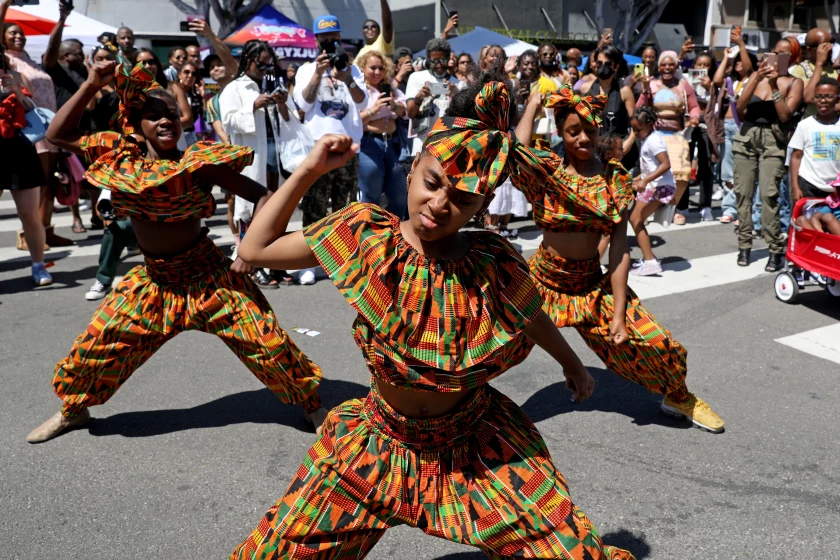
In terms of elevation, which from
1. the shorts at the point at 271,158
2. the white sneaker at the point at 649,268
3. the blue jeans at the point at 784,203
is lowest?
the white sneaker at the point at 649,268

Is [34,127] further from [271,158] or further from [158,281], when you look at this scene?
[158,281]

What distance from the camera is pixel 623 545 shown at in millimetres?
3244

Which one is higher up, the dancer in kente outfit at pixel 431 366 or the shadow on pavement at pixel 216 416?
the dancer in kente outfit at pixel 431 366

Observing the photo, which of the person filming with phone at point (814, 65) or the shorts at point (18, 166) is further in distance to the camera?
the person filming with phone at point (814, 65)

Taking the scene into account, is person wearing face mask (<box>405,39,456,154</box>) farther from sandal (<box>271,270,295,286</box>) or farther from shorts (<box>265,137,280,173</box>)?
sandal (<box>271,270,295,286</box>)

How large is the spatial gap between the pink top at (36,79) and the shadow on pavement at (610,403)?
6644mm

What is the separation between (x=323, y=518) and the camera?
2258mm

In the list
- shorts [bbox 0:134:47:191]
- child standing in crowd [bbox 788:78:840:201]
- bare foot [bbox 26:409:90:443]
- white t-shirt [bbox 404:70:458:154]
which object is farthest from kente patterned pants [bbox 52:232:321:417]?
child standing in crowd [bbox 788:78:840:201]

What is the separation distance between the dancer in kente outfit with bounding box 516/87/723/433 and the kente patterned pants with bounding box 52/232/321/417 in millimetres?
1447

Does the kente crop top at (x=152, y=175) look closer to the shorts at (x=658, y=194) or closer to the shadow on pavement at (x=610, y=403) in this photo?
the shadow on pavement at (x=610, y=403)

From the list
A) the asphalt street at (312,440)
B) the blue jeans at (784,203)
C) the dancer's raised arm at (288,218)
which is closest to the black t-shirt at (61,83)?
the asphalt street at (312,440)

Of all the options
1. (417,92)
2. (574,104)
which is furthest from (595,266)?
(417,92)

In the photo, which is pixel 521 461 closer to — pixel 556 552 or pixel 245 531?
pixel 556 552

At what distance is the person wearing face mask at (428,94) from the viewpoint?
332 inches
